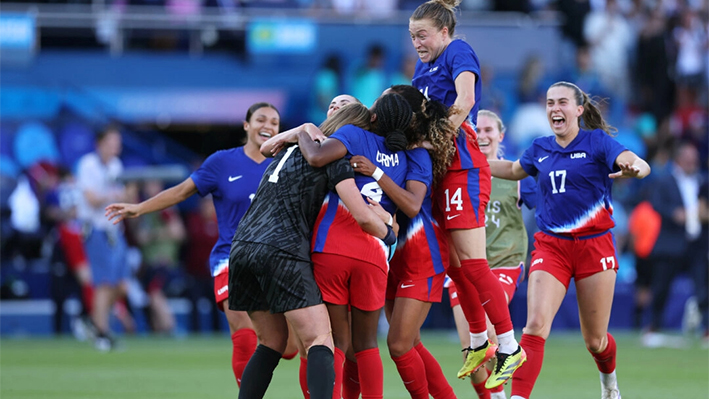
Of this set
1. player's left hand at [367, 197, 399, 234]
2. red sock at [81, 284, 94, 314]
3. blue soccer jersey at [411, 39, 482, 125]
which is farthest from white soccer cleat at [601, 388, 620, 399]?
red sock at [81, 284, 94, 314]

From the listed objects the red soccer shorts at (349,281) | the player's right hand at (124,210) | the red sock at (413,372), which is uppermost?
the player's right hand at (124,210)


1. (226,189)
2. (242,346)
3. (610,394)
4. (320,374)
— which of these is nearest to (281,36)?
(226,189)

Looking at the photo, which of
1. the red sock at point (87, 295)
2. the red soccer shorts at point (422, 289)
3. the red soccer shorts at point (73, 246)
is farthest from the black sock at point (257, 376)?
the red soccer shorts at point (73, 246)

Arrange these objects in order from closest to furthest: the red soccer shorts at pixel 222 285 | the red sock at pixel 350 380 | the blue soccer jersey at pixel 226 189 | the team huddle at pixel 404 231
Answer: the team huddle at pixel 404 231, the red sock at pixel 350 380, the red soccer shorts at pixel 222 285, the blue soccer jersey at pixel 226 189

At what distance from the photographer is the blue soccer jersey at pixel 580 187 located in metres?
7.85

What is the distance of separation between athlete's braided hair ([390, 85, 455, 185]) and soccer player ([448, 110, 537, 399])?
179 cm

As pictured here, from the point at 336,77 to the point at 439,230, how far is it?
11.8 metres

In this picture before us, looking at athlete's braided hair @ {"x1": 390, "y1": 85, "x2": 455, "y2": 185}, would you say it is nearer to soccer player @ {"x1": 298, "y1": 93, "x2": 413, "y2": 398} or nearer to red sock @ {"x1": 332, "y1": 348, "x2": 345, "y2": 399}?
soccer player @ {"x1": 298, "y1": 93, "x2": 413, "y2": 398}

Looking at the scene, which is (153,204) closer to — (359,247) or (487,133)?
(359,247)

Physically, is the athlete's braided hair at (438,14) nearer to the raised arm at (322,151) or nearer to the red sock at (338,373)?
the raised arm at (322,151)

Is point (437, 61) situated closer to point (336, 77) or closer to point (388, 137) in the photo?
point (388, 137)

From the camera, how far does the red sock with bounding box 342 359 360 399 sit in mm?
7359

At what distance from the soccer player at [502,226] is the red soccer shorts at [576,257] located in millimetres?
991

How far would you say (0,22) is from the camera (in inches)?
720
